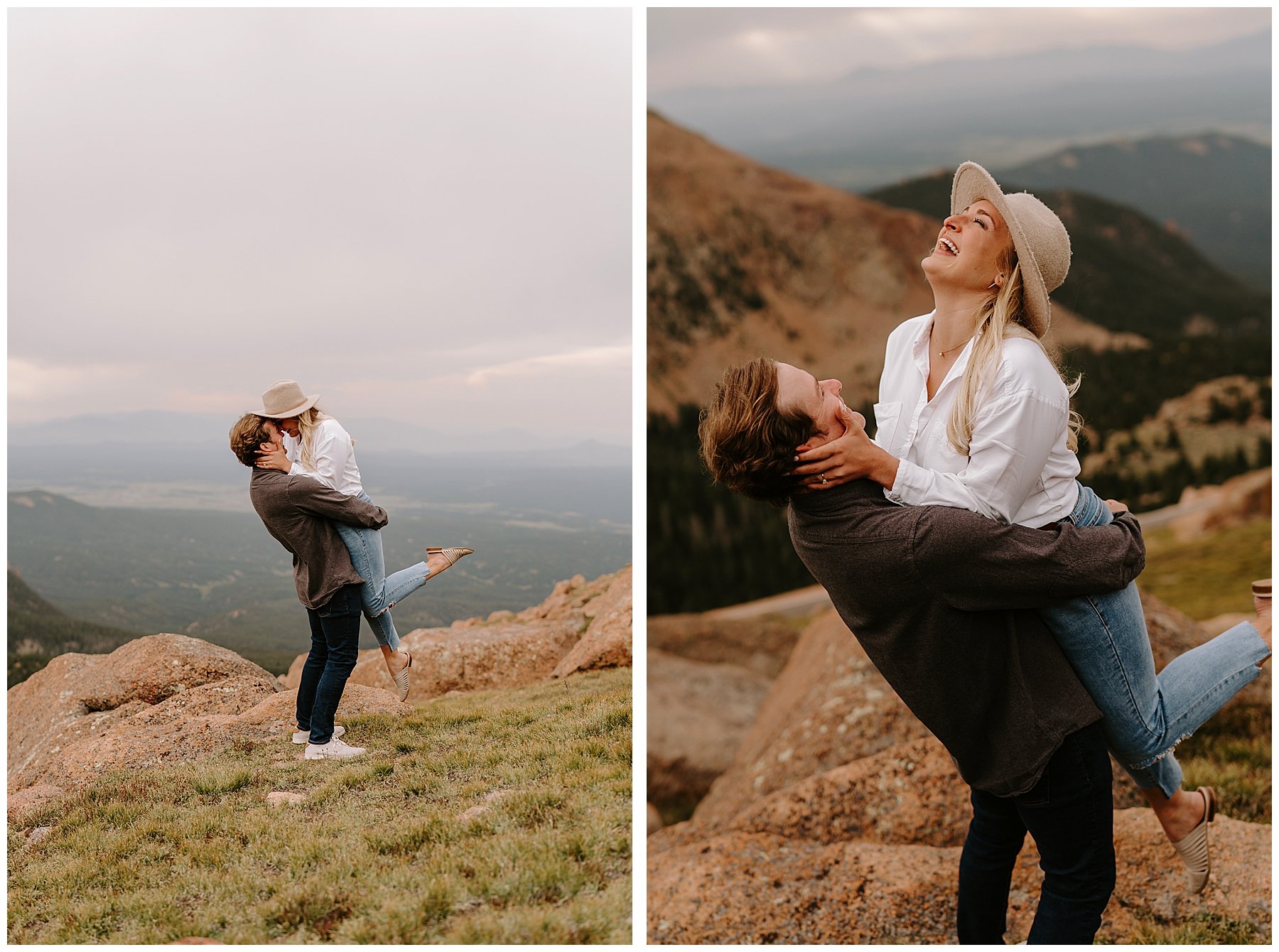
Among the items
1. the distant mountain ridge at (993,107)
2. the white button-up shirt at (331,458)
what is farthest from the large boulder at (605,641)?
the distant mountain ridge at (993,107)

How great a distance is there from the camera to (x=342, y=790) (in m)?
3.40

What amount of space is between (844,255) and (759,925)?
1471 cm

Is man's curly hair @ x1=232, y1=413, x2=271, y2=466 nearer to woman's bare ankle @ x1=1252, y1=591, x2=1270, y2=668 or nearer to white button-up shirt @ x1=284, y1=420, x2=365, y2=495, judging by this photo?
white button-up shirt @ x1=284, y1=420, x2=365, y2=495

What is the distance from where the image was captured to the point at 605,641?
4215mm

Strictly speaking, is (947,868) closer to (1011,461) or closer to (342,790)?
(1011,461)

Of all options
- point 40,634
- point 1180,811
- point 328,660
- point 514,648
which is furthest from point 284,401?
point 1180,811

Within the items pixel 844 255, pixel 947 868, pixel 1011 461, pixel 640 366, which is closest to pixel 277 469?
pixel 640 366

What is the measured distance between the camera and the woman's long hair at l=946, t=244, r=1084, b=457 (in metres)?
2.18

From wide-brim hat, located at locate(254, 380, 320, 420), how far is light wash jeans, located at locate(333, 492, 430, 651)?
0.43 m

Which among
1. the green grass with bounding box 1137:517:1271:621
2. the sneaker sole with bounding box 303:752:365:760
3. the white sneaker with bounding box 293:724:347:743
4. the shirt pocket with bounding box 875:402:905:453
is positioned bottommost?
the green grass with bounding box 1137:517:1271:621

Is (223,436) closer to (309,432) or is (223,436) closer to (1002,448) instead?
(309,432)

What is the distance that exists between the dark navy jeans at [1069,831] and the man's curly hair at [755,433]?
104 centimetres

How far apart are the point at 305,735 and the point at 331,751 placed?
0.57 ft

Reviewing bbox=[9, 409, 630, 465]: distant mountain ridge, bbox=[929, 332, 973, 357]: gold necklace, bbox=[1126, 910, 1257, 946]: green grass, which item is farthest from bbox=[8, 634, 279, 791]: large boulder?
bbox=[1126, 910, 1257, 946]: green grass
